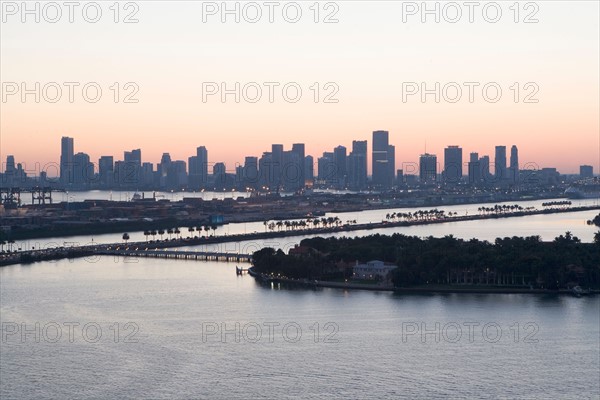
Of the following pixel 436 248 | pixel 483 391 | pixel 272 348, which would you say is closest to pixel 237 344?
pixel 272 348

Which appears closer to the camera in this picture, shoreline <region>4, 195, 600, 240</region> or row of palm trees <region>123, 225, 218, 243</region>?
row of palm trees <region>123, 225, 218, 243</region>

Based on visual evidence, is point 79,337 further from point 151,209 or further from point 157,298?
point 151,209

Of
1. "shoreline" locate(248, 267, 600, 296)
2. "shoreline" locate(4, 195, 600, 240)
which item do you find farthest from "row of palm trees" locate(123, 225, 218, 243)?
"shoreline" locate(248, 267, 600, 296)

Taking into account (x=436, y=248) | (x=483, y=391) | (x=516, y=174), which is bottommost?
Result: (x=483, y=391)

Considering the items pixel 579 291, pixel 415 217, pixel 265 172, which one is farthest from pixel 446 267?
pixel 265 172

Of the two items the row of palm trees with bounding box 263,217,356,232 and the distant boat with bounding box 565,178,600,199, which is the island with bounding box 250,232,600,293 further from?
the distant boat with bounding box 565,178,600,199

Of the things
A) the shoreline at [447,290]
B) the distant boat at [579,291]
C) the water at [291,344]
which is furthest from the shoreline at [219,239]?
the distant boat at [579,291]
